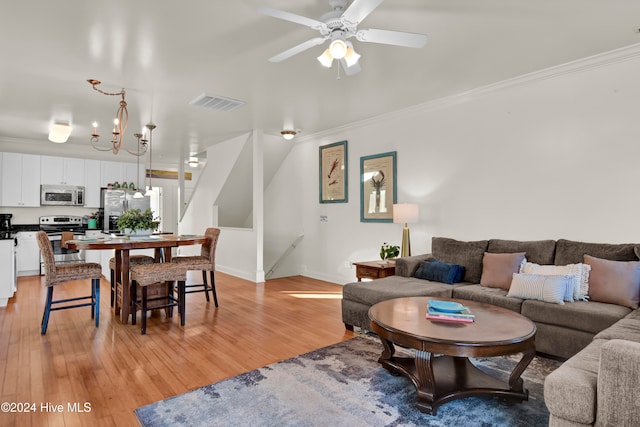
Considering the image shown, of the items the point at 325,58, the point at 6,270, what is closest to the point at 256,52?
the point at 325,58

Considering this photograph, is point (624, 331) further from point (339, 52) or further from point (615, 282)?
point (339, 52)

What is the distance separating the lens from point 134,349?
10.4ft

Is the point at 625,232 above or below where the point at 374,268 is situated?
above

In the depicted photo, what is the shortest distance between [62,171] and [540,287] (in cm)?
834

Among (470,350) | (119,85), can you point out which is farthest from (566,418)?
(119,85)

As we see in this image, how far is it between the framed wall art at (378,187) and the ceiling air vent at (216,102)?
2.08 m

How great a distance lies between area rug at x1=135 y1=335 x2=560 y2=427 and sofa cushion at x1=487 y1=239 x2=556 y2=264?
3.57ft

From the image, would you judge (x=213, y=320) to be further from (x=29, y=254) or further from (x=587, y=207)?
(x=29, y=254)

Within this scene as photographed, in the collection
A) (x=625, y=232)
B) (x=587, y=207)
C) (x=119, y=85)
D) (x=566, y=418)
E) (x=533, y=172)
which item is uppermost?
(x=119, y=85)

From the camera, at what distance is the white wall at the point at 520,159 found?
3.32 metres

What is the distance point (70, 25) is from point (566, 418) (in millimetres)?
3939

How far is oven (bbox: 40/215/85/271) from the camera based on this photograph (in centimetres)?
680

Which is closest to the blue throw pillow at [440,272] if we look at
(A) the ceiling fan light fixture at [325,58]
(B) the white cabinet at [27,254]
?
(A) the ceiling fan light fixture at [325,58]

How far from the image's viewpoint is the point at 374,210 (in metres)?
5.45
